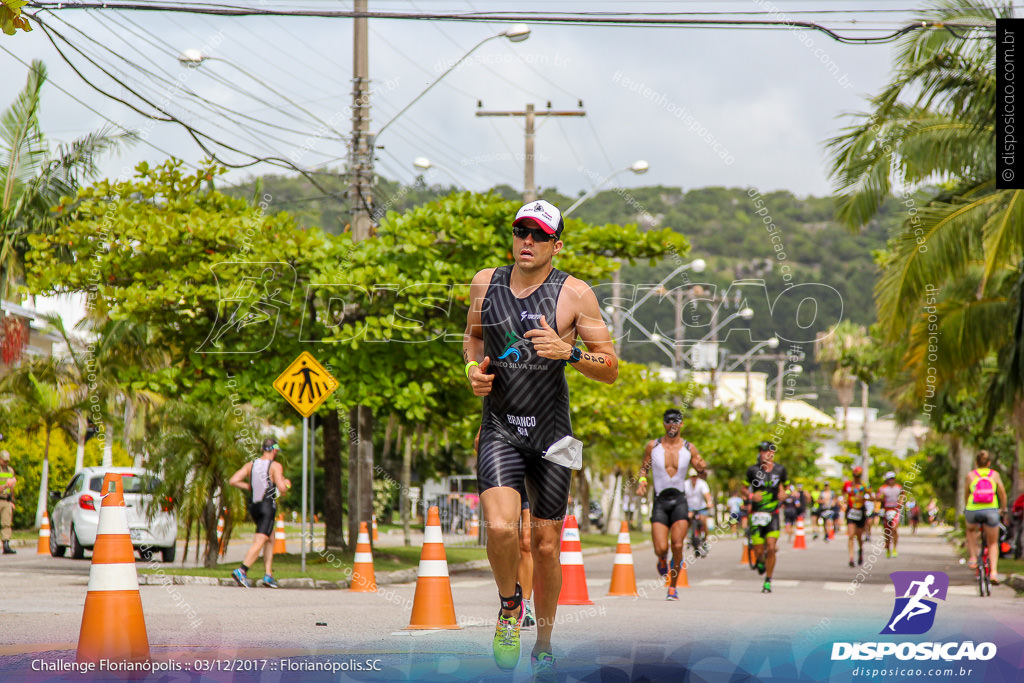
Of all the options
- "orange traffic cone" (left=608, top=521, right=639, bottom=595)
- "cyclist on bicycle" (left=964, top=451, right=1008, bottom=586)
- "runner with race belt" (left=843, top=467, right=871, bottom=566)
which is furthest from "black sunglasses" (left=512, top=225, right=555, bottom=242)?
"runner with race belt" (left=843, top=467, right=871, bottom=566)

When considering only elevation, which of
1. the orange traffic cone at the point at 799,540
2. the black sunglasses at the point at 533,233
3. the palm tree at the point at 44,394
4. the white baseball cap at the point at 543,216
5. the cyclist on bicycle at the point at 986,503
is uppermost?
the palm tree at the point at 44,394

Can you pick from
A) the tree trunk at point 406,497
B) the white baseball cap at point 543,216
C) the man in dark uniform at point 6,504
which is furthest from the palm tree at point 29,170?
the white baseball cap at point 543,216

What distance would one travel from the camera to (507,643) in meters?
5.43

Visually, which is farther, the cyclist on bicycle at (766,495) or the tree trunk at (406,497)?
the tree trunk at (406,497)

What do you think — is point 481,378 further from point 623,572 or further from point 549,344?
point 623,572

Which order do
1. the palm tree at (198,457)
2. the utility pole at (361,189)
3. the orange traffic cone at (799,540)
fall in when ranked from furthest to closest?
1. the orange traffic cone at (799,540)
2. the utility pole at (361,189)
3. the palm tree at (198,457)

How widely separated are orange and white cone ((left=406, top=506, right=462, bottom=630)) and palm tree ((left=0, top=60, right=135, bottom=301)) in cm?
1550

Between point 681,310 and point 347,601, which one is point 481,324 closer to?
point 347,601

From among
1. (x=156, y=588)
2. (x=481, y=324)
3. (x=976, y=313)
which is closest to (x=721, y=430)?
(x=976, y=313)

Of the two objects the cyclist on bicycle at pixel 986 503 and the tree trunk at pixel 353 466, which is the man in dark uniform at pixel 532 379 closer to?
the cyclist on bicycle at pixel 986 503

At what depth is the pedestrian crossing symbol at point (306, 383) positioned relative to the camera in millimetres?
15234

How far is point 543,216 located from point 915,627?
3598mm

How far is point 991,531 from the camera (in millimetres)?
15992

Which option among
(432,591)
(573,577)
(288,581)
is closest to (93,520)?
(288,581)
